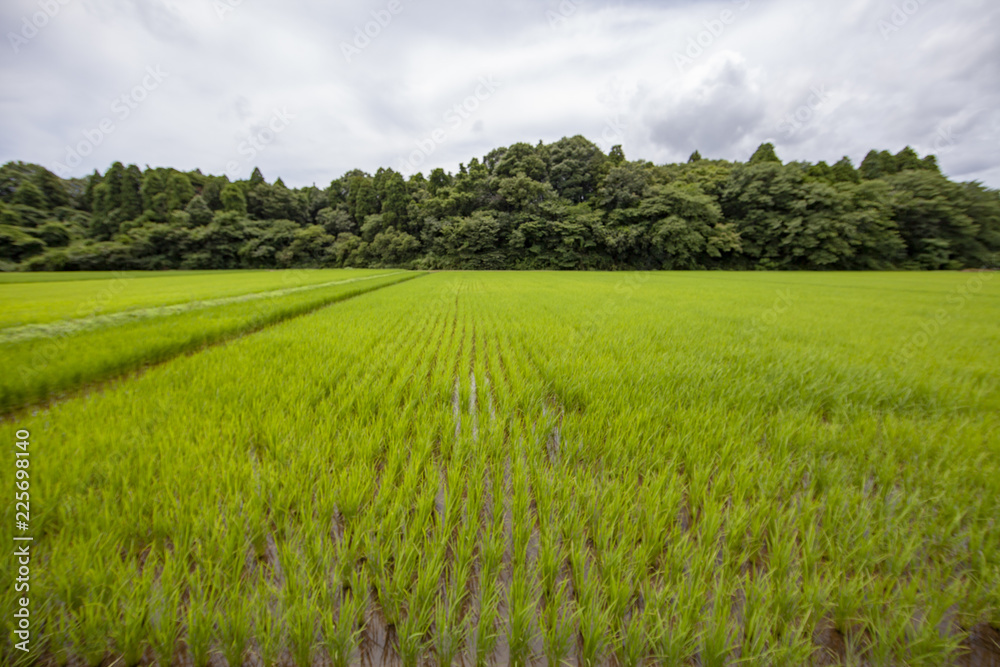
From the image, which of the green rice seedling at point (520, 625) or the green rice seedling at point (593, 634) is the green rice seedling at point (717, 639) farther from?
the green rice seedling at point (520, 625)

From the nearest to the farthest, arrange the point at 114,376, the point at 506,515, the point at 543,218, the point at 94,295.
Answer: the point at 506,515
the point at 114,376
the point at 94,295
the point at 543,218

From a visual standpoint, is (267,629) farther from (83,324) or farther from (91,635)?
(83,324)

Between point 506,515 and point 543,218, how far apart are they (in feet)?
108

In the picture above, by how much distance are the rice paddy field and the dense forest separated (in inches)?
1177

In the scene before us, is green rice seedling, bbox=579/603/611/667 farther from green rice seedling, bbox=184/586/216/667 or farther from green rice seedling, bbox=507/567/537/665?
green rice seedling, bbox=184/586/216/667

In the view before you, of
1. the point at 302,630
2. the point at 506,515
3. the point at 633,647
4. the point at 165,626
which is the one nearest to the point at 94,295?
the point at 165,626

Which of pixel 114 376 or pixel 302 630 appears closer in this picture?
pixel 302 630

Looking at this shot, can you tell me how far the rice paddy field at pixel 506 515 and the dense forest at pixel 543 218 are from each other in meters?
29.9

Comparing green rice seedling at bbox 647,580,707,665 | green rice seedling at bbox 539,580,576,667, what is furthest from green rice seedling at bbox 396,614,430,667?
green rice seedling at bbox 647,580,707,665

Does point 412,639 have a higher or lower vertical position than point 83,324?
lower

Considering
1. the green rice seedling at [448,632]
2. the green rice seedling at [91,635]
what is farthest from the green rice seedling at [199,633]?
the green rice seedling at [448,632]

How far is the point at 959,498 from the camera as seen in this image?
160cm

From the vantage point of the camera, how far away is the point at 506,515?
1537 mm

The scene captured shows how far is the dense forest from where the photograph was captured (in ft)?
92.7
